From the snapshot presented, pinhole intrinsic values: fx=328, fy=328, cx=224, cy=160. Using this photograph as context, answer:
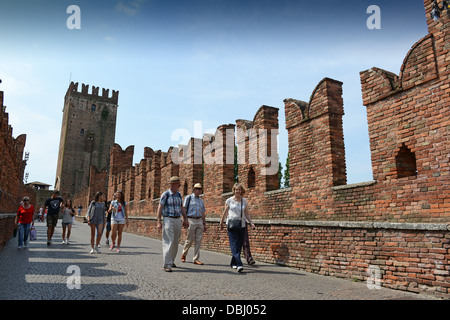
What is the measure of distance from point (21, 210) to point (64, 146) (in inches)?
2409

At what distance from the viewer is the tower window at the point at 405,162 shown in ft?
19.8

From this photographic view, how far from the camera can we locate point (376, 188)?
6219mm

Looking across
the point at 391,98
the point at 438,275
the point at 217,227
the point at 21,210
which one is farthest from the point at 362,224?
the point at 21,210

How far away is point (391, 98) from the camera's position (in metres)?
6.30

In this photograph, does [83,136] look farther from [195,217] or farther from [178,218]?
[178,218]

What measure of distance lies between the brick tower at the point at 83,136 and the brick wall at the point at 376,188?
62049 mm

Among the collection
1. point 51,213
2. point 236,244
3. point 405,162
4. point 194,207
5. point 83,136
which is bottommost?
point 236,244

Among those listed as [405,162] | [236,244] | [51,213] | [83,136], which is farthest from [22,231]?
[83,136]

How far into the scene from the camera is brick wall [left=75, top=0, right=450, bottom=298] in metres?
5.30

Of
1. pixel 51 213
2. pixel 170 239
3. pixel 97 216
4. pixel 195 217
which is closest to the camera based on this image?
pixel 170 239

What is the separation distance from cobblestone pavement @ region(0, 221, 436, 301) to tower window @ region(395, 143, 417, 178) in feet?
6.96

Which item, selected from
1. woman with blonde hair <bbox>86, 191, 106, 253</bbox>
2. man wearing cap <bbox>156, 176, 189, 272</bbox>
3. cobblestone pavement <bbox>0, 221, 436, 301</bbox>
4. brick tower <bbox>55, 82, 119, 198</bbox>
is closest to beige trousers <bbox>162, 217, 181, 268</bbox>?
man wearing cap <bbox>156, 176, 189, 272</bbox>

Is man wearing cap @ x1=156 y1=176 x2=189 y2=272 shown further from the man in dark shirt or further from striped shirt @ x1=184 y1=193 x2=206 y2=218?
the man in dark shirt

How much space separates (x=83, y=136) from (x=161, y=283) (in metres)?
68.3
